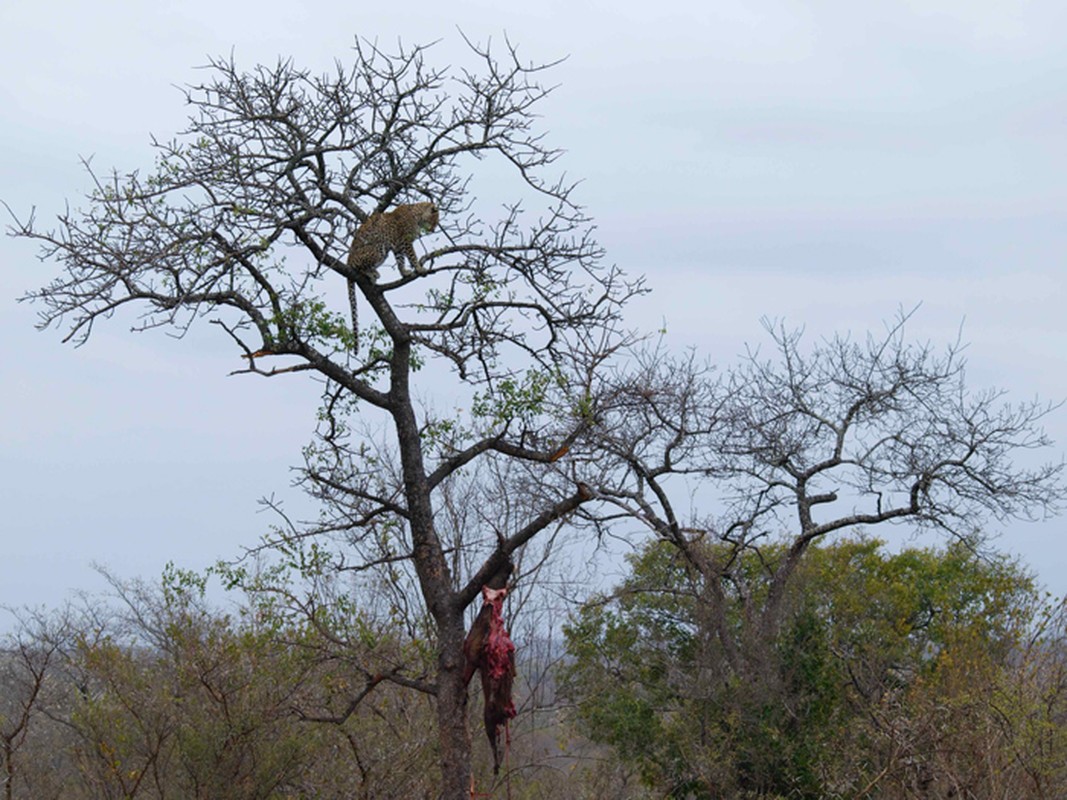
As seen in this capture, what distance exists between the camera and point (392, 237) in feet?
31.4

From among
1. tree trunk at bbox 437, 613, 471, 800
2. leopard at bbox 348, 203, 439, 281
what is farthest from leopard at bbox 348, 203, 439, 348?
tree trunk at bbox 437, 613, 471, 800

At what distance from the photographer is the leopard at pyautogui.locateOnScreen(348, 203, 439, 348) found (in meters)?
9.57

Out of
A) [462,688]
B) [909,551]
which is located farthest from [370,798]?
[909,551]

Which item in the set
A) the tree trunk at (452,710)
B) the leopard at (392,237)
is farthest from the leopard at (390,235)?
the tree trunk at (452,710)

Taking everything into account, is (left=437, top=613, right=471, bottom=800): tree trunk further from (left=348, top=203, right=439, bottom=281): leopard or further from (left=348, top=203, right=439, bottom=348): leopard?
(left=348, top=203, right=439, bottom=281): leopard

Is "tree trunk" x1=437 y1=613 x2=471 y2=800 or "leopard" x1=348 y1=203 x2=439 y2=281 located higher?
"leopard" x1=348 y1=203 x2=439 y2=281

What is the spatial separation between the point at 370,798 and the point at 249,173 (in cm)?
704

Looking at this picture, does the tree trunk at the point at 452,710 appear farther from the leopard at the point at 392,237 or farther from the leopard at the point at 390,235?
the leopard at the point at 390,235

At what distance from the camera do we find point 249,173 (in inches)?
374

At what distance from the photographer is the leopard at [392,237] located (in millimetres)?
9570

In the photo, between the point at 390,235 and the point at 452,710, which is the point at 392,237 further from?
the point at 452,710

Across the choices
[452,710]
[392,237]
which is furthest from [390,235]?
[452,710]

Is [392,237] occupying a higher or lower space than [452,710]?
higher

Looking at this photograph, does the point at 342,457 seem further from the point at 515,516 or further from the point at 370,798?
the point at 515,516
